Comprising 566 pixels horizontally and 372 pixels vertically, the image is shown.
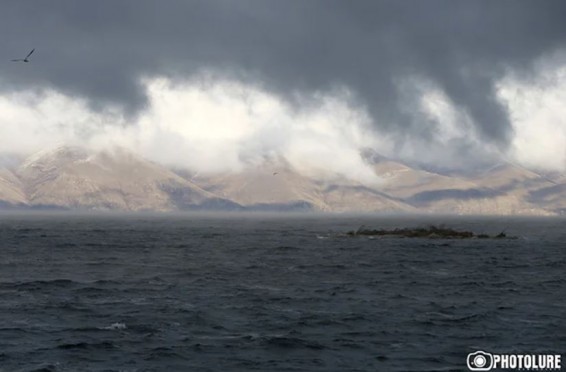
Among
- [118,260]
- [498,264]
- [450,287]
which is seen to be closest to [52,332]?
[450,287]

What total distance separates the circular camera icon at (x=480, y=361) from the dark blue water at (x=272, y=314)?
3.12ft

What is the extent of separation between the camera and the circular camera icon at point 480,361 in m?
45.6

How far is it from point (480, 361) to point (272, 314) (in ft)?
71.3

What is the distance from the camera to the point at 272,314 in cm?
6372

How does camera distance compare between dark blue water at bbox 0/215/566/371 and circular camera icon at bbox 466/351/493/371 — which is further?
dark blue water at bbox 0/215/566/371

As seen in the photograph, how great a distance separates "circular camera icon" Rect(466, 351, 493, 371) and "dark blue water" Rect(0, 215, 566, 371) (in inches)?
37.4

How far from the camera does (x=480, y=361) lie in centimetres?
4697

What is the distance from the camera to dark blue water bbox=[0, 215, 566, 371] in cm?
4803

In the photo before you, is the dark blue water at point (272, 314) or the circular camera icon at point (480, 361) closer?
the circular camera icon at point (480, 361)

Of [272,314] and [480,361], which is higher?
[272,314]

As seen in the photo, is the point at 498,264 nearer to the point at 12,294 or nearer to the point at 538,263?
the point at 538,263

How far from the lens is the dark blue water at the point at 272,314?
4803 centimetres

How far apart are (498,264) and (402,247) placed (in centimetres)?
4223

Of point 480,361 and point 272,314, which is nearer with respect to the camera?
point 480,361
